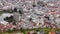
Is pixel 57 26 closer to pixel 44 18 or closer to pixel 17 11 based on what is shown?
pixel 44 18

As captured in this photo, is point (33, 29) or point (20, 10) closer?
point (33, 29)

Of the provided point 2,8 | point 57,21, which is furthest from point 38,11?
point 2,8

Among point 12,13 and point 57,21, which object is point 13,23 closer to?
point 12,13

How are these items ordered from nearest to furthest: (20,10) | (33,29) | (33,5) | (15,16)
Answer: (33,29)
(15,16)
(20,10)
(33,5)

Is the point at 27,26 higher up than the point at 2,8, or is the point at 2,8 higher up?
the point at 2,8

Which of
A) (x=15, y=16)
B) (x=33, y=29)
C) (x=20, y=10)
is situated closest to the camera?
(x=33, y=29)

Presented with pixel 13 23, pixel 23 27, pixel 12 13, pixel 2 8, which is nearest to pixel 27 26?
pixel 23 27

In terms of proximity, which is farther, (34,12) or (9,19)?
(34,12)

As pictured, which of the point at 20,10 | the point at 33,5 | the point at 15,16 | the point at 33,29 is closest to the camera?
the point at 33,29

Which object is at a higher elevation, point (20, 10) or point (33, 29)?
point (20, 10)
